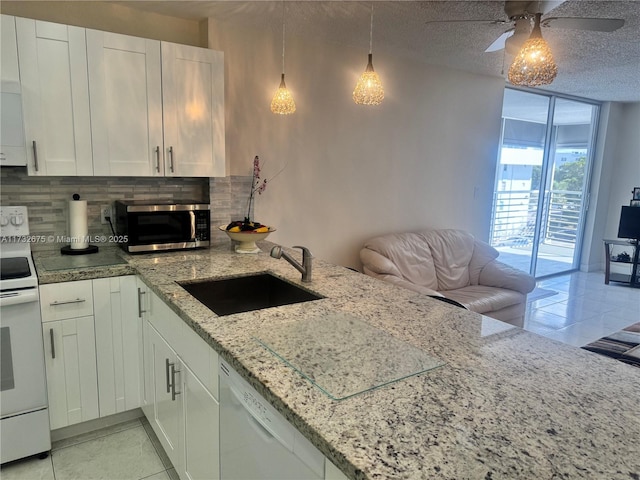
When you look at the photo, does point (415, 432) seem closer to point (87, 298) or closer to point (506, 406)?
point (506, 406)

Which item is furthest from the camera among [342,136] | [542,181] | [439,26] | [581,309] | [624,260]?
[624,260]

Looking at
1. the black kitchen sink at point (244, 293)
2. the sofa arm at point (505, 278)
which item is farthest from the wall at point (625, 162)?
the black kitchen sink at point (244, 293)

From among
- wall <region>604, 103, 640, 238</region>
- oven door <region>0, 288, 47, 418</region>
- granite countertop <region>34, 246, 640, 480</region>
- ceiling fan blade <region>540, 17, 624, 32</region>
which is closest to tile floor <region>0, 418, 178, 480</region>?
oven door <region>0, 288, 47, 418</region>

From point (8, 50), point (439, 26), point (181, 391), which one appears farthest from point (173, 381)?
point (439, 26)

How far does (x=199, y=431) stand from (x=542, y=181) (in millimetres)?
5543

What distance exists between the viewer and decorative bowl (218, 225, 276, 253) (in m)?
2.75

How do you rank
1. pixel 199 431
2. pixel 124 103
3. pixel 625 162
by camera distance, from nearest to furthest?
1. pixel 199 431
2. pixel 124 103
3. pixel 625 162

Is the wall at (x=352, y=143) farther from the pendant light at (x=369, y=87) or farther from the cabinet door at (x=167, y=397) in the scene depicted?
the cabinet door at (x=167, y=397)

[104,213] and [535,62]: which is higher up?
[535,62]

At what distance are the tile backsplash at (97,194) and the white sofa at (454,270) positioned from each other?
1.34 metres

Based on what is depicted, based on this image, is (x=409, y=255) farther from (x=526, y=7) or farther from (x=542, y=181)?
(x=542, y=181)

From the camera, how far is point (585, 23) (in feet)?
7.81

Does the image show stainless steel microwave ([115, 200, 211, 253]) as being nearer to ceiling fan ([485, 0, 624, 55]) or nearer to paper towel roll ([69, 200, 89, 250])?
paper towel roll ([69, 200, 89, 250])

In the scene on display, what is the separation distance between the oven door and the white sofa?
243 centimetres
